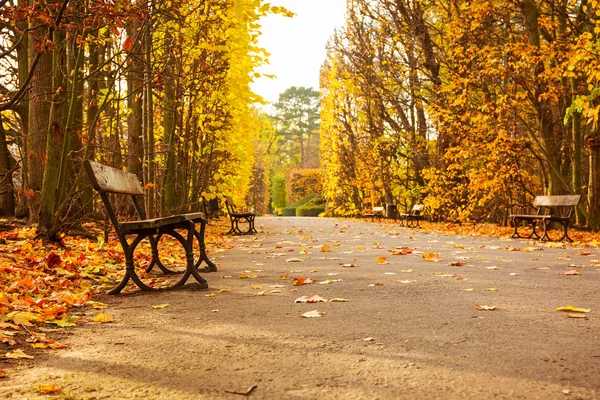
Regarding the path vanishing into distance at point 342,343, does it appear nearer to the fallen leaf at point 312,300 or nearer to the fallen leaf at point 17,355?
the fallen leaf at point 312,300

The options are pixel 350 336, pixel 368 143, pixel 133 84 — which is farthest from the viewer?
pixel 368 143

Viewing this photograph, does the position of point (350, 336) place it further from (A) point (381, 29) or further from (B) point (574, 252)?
(A) point (381, 29)

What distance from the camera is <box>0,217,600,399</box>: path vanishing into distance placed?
2545 millimetres

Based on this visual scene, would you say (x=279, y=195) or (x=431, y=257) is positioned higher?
(x=279, y=195)

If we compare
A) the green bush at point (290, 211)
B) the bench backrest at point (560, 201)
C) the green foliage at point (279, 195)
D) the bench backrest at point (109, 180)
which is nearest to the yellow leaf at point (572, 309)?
the bench backrest at point (109, 180)

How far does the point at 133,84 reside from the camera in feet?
44.7

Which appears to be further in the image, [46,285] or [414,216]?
[414,216]

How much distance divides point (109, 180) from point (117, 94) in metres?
9.54

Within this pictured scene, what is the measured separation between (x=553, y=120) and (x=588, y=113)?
26.1 feet

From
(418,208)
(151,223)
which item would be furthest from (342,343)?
(418,208)

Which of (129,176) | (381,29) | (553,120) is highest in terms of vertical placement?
(381,29)

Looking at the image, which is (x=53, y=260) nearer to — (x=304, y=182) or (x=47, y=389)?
(x=47, y=389)

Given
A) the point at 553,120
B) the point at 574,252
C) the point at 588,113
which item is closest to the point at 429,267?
the point at 574,252

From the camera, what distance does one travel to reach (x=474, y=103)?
1683cm
